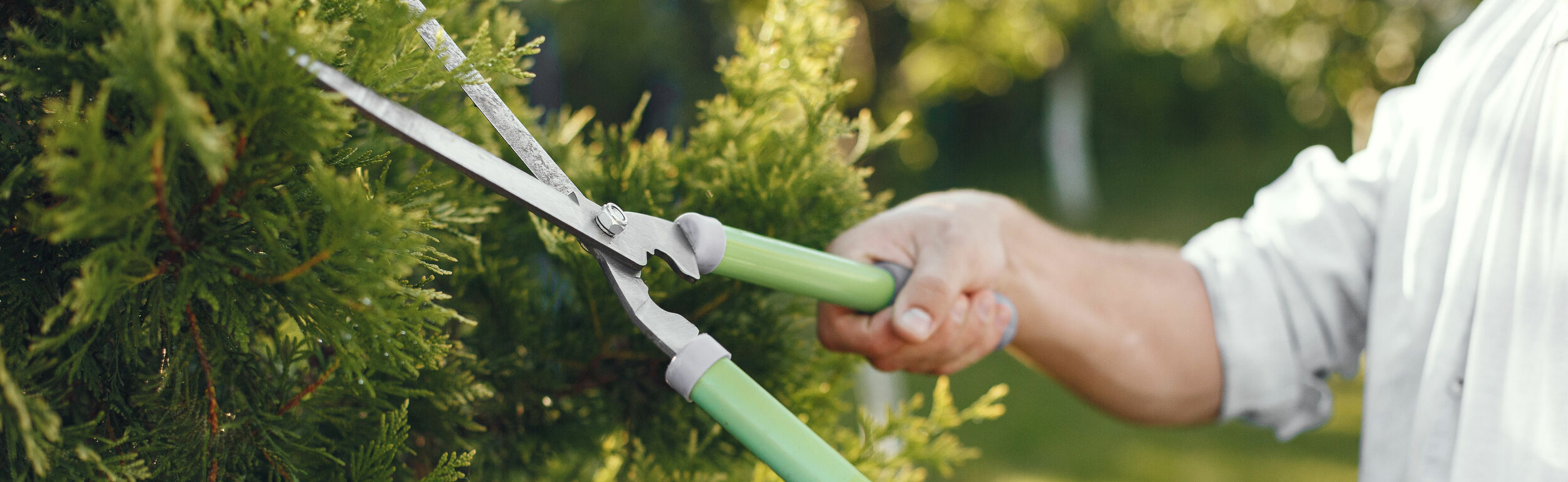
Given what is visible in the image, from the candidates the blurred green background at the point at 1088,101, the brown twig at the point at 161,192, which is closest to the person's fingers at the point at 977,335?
the brown twig at the point at 161,192

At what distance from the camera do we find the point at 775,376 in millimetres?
1119

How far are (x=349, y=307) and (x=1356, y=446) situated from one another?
5.37 metres

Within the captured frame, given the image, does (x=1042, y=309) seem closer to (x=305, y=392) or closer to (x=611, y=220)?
(x=611, y=220)

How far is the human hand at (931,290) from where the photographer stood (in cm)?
107

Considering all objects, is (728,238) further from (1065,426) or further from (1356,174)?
(1065,426)

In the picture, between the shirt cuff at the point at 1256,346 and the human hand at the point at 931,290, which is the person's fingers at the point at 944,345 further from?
the shirt cuff at the point at 1256,346

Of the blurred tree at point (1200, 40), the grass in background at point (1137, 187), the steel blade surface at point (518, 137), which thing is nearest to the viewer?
the steel blade surface at point (518, 137)

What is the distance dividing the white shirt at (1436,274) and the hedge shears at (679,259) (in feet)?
2.51

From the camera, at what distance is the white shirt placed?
3.26 ft

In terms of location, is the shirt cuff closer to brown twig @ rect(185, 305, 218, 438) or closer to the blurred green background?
brown twig @ rect(185, 305, 218, 438)

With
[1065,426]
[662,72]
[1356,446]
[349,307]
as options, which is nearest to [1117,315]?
[349,307]

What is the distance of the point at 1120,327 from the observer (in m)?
1.37

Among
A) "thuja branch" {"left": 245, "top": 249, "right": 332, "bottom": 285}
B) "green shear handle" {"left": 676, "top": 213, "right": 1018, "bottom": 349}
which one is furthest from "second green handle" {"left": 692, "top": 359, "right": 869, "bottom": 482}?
"thuja branch" {"left": 245, "top": 249, "right": 332, "bottom": 285}

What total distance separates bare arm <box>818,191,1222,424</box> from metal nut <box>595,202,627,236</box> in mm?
347
